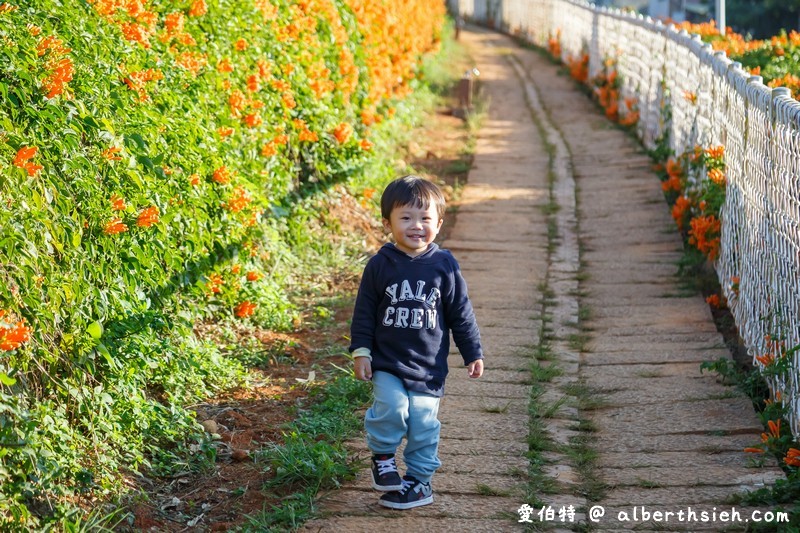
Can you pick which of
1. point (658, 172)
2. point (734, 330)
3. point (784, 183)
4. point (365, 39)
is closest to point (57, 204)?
point (784, 183)

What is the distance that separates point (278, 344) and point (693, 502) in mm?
2385

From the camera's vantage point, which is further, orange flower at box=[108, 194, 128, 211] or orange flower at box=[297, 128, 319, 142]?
orange flower at box=[297, 128, 319, 142]

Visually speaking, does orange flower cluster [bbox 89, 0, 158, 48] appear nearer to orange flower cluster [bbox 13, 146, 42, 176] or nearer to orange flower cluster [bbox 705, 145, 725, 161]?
orange flower cluster [bbox 13, 146, 42, 176]

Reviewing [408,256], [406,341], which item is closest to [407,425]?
[406,341]

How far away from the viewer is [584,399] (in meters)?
4.89

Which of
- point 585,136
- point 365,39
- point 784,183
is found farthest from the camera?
point 585,136

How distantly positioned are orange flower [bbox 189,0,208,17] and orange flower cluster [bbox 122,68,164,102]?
834 millimetres

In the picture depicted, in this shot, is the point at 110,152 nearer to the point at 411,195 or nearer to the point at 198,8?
the point at 411,195

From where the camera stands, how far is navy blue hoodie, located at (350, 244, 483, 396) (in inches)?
150

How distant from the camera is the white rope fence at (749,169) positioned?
427cm

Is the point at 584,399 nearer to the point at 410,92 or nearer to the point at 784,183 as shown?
the point at 784,183

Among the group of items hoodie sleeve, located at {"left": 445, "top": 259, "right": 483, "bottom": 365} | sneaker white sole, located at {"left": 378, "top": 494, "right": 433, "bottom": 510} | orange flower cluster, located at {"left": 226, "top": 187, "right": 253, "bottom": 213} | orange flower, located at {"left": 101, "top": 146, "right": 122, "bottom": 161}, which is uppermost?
orange flower, located at {"left": 101, "top": 146, "right": 122, "bottom": 161}

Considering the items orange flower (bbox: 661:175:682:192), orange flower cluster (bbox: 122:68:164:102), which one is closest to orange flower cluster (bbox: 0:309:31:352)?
orange flower cluster (bbox: 122:68:164:102)

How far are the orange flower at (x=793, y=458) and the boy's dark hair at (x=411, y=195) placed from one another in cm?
156
